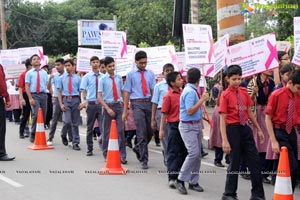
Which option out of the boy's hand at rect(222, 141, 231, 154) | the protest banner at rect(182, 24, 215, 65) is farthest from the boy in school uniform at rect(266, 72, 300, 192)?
the protest banner at rect(182, 24, 215, 65)

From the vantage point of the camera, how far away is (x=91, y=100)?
→ 1010 centimetres

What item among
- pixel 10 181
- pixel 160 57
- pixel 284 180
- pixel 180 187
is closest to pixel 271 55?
pixel 180 187

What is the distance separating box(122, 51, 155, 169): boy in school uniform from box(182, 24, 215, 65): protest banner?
809 millimetres

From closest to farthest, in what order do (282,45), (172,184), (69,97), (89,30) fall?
(172,184), (282,45), (69,97), (89,30)

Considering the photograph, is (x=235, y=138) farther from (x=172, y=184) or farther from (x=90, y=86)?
(x=90, y=86)

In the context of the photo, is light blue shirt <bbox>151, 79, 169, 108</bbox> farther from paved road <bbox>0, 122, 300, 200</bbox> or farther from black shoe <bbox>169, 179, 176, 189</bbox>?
black shoe <bbox>169, 179, 176, 189</bbox>

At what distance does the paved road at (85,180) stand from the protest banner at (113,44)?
77.5 inches

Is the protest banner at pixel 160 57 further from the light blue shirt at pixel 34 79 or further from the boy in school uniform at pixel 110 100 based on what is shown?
the light blue shirt at pixel 34 79

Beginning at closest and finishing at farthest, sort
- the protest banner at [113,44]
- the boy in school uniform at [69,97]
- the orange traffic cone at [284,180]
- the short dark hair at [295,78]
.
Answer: the orange traffic cone at [284,180] → the short dark hair at [295,78] → the protest banner at [113,44] → the boy in school uniform at [69,97]

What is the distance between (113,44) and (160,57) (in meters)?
0.94

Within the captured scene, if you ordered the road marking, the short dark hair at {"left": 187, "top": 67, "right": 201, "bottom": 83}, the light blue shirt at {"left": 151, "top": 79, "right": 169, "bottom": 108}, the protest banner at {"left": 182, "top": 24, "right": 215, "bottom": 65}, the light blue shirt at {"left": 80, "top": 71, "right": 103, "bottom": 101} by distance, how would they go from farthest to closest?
1. the light blue shirt at {"left": 80, "top": 71, "right": 103, "bottom": 101}
2. the light blue shirt at {"left": 151, "top": 79, "right": 169, "bottom": 108}
3. the protest banner at {"left": 182, "top": 24, "right": 215, "bottom": 65}
4. the road marking
5. the short dark hair at {"left": 187, "top": 67, "right": 201, "bottom": 83}

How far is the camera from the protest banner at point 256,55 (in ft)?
23.6

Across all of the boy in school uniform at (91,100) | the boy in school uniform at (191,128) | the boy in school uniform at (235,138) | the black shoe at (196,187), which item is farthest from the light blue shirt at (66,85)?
the boy in school uniform at (235,138)

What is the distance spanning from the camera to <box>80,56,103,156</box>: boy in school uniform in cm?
1001
